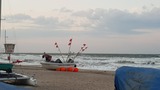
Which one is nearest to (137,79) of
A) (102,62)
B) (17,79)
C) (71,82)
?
(17,79)

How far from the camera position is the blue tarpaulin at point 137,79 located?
7904mm

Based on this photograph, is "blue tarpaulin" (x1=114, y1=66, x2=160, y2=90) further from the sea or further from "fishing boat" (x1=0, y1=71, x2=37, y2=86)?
the sea

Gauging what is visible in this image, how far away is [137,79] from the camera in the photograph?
27.2ft

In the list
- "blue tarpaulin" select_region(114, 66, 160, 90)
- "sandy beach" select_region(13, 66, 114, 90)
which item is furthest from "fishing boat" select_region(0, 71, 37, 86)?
"blue tarpaulin" select_region(114, 66, 160, 90)

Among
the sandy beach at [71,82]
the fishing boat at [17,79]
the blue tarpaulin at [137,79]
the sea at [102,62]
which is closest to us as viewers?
the blue tarpaulin at [137,79]

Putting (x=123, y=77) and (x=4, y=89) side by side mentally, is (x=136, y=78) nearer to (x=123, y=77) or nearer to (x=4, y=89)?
(x=123, y=77)

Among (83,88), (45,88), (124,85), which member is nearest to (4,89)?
(124,85)

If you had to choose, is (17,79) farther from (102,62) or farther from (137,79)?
(102,62)

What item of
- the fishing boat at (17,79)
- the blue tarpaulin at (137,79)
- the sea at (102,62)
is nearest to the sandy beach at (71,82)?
the fishing boat at (17,79)

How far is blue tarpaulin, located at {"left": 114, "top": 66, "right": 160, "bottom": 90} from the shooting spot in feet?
25.9

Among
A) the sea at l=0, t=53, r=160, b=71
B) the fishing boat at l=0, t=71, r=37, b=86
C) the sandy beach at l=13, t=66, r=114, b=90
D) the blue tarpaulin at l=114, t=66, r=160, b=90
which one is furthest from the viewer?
the sea at l=0, t=53, r=160, b=71

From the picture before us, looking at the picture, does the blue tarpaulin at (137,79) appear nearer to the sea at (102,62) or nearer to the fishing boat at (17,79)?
the fishing boat at (17,79)

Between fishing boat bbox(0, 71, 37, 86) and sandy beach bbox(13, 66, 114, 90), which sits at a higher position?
fishing boat bbox(0, 71, 37, 86)

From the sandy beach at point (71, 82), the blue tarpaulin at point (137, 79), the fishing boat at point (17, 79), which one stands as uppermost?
the blue tarpaulin at point (137, 79)
